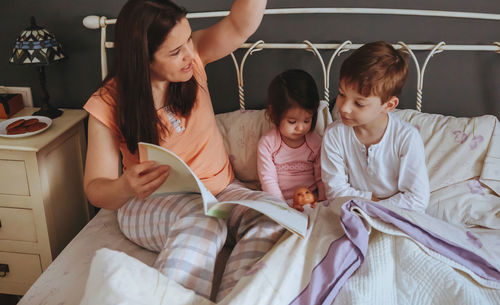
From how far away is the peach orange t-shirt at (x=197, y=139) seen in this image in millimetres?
1494

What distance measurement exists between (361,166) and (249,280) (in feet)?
2.18

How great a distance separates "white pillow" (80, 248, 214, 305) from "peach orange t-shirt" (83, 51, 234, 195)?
484 mm

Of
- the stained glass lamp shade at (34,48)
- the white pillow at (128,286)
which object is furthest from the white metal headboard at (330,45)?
the white pillow at (128,286)

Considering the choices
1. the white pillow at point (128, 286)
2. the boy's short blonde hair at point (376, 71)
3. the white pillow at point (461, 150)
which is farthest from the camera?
the white pillow at point (461, 150)

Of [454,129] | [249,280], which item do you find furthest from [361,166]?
[249,280]

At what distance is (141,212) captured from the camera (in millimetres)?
1464

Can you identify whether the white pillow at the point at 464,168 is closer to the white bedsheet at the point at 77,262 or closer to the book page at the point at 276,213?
the book page at the point at 276,213

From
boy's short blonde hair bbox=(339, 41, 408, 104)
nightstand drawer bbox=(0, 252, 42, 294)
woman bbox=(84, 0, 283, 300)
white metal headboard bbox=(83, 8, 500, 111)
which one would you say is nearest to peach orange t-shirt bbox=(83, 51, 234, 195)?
woman bbox=(84, 0, 283, 300)

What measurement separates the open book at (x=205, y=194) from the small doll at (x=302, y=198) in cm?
18

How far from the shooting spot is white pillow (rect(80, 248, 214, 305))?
100 cm

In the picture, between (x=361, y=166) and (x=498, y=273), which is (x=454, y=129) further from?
(x=498, y=273)

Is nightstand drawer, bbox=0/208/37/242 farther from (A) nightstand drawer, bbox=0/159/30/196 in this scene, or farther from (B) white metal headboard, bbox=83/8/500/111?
(B) white metal headboard, bbox=83/8/500/111

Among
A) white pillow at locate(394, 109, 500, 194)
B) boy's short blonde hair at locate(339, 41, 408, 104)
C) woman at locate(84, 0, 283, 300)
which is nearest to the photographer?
woman at locate(84, 0, 283, 300)

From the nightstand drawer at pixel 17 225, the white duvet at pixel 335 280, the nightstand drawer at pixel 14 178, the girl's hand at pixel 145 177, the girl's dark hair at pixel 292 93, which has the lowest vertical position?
the nightstand drawer at pixel 17 225
